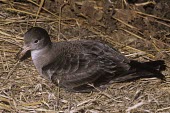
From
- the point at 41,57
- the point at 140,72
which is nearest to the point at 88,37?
the point at 41,57

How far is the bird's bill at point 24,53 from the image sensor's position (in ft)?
19.8

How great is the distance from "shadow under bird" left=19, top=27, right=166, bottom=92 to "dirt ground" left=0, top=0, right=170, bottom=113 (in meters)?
0.13

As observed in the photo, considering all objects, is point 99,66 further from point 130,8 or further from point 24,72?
point 130,8

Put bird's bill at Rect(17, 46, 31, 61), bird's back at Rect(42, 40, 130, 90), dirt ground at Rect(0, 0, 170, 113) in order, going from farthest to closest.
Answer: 1. bird's bill at Rect(17, 46, 31, 61)
2. bird's back at Rect(42, 40, 130, 90)
3. dirt ground at Rect(0, 0, 170, 113)

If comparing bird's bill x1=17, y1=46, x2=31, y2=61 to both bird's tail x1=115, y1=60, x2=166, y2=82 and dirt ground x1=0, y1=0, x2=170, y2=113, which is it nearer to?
dirt ground x1=0, y1=0, x2=170, y2=113

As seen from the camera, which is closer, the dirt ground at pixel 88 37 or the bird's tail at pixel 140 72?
the dirt ground at pixel 88 37

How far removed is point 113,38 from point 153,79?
0.98m

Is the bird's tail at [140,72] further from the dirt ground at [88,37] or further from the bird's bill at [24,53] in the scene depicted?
the bird's bill at [24,53]

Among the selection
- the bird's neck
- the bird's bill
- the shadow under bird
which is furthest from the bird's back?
the bird's bill

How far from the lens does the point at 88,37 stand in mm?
6836


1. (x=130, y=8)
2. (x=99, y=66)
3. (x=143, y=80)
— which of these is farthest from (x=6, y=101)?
(x=130, y=8)

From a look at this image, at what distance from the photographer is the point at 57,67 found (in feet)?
19.3

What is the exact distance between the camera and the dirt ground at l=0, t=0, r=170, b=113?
18.5 ft

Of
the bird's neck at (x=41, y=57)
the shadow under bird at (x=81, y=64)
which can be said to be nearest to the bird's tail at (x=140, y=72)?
the shadow under bird at (x=81, y=64)
